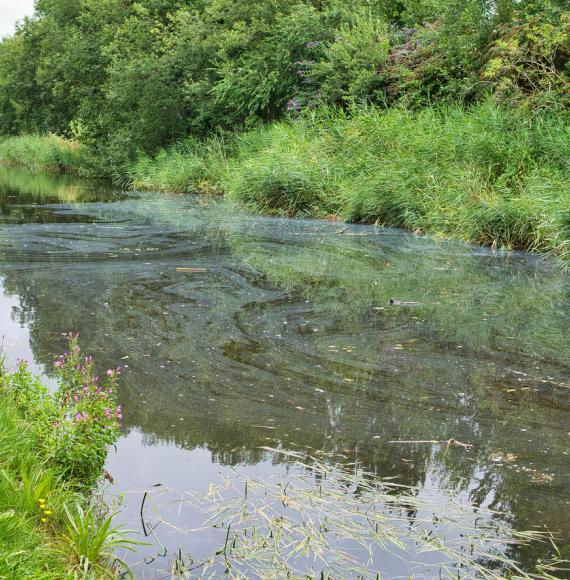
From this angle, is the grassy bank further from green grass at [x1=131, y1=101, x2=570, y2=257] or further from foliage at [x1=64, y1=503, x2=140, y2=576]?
green grass at [x1=131, y1=101, x2=570, y2=257]

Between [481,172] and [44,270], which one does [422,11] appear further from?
[44,270]

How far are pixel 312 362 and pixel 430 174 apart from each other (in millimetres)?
8200

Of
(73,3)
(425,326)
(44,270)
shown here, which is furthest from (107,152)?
(425,326)

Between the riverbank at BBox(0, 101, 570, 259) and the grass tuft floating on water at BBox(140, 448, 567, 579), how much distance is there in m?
7.22

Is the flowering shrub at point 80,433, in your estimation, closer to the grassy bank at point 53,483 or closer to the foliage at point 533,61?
the grassy bank at point 53,483

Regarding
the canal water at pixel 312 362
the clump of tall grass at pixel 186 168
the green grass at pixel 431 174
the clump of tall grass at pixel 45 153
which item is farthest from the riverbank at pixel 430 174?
the clump of tall grass at pixel 45 153

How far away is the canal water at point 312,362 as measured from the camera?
3.61 metres

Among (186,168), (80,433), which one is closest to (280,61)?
(186,168)

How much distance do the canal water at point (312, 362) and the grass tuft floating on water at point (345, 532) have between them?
0.15 feet

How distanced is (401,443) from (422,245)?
25.6ft

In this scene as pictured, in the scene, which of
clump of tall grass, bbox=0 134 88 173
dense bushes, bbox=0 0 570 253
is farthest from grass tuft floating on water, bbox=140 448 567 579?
clump of tall grass, bbox=0 134 88 173

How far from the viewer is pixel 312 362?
215 inches

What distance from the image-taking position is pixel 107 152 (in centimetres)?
2736

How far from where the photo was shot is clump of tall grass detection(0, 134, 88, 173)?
32125mm
